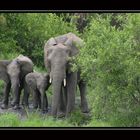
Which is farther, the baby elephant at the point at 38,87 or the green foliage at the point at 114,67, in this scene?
the baby elephant at the point at 38,87

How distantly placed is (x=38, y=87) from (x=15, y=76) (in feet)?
1.64

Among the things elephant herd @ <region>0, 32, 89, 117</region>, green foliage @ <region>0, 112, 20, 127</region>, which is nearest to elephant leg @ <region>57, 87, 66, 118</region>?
elephant herd @ <region>0, 32, 89, 117</region>

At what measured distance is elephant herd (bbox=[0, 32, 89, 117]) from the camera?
631 cm

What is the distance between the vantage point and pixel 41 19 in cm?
842

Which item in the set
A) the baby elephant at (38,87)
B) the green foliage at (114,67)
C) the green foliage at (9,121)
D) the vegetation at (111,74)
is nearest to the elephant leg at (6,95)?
the baby elephant at (38,87)

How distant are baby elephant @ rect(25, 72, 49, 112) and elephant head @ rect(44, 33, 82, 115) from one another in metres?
0.18

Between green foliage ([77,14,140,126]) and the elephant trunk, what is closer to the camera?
green foliage ([77,14,140,126])

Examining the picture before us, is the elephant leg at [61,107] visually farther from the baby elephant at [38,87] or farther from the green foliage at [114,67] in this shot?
the green foliage at [114,67]

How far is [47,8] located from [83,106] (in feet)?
12.1

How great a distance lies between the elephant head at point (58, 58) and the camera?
6.26m

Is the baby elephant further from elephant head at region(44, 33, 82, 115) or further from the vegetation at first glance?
the vegetation

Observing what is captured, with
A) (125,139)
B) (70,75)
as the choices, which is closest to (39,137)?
(125,139)

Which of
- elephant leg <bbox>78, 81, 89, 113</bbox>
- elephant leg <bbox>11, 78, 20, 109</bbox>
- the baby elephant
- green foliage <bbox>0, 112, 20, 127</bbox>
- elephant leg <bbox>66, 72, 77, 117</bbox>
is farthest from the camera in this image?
elephant leg <bbox>11, 78, 20, 109</bbox>

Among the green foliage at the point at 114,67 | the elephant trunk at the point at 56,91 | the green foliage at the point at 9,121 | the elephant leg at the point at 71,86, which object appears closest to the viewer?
the green foliage at the point at 114,67
